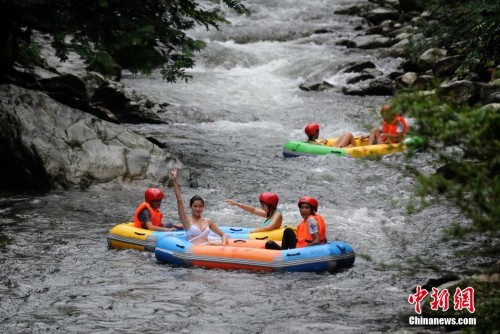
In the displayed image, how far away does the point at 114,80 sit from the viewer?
2098 centimetres

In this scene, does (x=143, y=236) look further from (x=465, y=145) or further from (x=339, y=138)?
(x=339, y=138)

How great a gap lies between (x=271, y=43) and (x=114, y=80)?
30.8ft

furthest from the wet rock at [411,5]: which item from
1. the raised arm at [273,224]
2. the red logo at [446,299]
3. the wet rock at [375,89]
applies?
the red logo at [446,299]

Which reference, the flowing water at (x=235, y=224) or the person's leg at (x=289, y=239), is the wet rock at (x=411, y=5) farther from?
the person's leg at (x=289, y=239)

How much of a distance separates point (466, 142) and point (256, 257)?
16.4 feet

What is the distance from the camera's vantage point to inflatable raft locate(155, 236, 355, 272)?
8.79 m

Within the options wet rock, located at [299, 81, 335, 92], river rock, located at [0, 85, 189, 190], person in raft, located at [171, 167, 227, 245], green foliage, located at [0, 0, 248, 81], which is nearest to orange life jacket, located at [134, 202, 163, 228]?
person in raft, located at [171, 167, 227, 245]

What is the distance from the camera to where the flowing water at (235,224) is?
7.25m

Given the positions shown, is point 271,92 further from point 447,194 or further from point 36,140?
point 447,194

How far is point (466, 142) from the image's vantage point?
4.28m

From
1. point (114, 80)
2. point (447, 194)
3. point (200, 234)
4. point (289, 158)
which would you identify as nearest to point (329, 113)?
point (289, 158)

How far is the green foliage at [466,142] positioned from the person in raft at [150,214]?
6271 mm

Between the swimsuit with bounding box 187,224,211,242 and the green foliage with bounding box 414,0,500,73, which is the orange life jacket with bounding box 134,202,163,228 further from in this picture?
the green foliage with bounding box 414,0,500,73

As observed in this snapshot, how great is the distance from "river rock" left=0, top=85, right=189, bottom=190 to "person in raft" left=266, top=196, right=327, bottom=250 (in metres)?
4.70
